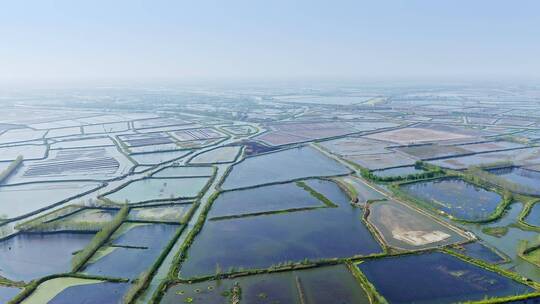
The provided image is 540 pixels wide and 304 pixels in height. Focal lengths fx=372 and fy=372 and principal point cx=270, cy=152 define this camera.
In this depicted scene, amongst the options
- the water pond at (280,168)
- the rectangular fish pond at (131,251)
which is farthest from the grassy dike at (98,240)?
the water pond at (280,168)

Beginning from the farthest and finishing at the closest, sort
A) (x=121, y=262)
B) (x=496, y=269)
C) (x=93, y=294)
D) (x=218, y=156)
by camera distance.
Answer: (x=218, y=156) < (x=121, y=262) < (x=496, y=269) < (x=93, y=294)

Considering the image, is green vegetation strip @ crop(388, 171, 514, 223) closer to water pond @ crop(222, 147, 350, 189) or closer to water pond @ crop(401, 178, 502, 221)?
water pond @ crop(401, 178, 502, 221)

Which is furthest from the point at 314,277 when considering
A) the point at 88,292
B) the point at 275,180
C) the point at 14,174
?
the point at 14,174

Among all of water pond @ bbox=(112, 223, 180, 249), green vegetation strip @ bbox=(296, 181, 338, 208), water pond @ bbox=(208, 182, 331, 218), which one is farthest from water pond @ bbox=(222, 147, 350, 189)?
water pond @ bbox=(112, 223, 180, 249)

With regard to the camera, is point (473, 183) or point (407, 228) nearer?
point (407, 228)

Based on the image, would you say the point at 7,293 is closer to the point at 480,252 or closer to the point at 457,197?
the point at 480,252

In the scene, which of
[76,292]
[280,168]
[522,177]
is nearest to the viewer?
[76,292]

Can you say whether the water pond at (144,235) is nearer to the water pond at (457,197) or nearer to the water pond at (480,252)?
the water pond at (480,252)

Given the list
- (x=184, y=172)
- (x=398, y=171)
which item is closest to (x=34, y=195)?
(x=184, y=172)
